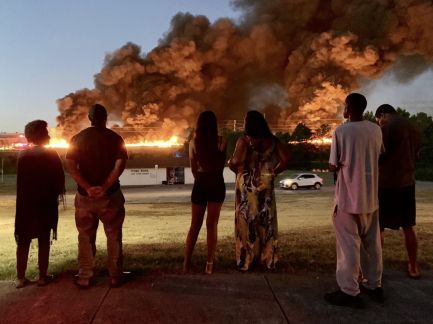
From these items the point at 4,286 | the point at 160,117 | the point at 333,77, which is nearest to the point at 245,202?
the point at 4,286

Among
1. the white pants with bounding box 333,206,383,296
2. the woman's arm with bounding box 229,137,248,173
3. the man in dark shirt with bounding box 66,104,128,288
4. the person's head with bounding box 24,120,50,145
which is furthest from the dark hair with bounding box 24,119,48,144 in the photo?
the white pants with bounding box 333,206,383,296

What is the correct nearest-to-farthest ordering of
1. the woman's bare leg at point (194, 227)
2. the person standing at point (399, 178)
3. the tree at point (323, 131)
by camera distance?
the person standing at point (399, 178)
the woman's bare leg at point (194, 227)
the tree at point (323, 131)

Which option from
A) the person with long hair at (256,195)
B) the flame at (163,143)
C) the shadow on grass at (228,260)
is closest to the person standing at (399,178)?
the shadow on grass at (228,260)

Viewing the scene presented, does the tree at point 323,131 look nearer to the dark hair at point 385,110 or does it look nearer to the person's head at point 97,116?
the dark hair at point 385,110

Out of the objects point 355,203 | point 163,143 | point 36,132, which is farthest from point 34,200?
point 163,143

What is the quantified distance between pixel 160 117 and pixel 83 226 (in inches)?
2454

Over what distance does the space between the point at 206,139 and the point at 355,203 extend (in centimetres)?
156

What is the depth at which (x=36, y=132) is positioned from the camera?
445 centimetres

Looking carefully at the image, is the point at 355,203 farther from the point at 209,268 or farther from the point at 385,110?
the point at 209,268

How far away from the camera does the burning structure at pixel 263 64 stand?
185 ft

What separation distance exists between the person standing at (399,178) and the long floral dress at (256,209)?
1.06 metres

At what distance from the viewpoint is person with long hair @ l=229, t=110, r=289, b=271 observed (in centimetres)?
471

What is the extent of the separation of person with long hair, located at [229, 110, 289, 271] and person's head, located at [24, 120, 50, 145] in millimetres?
1819

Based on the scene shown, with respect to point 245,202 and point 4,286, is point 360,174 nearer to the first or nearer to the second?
point 245,202
